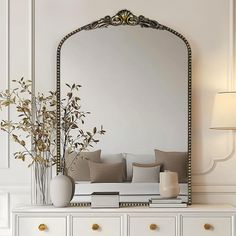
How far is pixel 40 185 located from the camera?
390 centimetres

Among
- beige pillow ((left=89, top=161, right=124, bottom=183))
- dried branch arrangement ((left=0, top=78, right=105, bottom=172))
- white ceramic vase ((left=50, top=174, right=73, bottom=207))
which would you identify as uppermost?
dried branch arrangement ((left=0, top=78, right=105, bottom=172))

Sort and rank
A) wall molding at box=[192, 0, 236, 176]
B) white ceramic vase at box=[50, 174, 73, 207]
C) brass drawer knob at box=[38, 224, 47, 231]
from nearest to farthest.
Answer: brass drawer knob at box=[38, 224, 47, 231] < white ceramic vase at box=[50, 174, 73, 207] < wall molding at box=[192, 0, 236, 176]

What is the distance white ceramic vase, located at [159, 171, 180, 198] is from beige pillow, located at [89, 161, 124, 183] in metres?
0.29

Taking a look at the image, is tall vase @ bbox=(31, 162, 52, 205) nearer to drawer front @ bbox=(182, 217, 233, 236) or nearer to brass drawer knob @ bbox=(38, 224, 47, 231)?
brass drawer knob @ bbox=(38, 224, 47, 231)

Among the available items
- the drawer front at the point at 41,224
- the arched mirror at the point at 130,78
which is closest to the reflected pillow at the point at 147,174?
the arched mirror at the point at 130,78

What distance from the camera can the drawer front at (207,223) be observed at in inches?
142

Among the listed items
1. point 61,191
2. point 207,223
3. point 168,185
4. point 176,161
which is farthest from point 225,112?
point 61,191

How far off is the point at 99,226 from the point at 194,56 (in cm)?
133

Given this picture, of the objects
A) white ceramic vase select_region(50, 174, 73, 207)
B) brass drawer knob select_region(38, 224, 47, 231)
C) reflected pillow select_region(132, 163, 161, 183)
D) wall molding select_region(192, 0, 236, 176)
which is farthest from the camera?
wall molding select_region(192, 0, 236, 176)

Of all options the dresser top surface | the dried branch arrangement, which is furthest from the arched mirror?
the dresser top surface

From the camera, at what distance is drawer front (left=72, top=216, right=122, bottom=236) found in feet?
11.8

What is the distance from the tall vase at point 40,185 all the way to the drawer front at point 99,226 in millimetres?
375

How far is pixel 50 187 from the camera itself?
12.2ft

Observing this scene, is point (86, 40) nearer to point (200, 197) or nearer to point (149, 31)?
point (149, 31)
